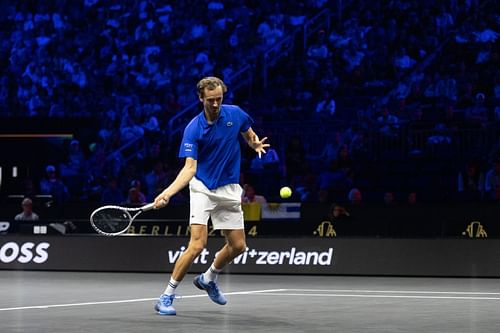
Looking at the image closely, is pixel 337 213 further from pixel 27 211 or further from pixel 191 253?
pixel 191 253

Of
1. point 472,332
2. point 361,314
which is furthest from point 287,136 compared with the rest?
point 472,332

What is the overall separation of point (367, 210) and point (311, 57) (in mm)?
7886

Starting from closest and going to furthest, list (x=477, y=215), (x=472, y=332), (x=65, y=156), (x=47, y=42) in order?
(x=472, y=332)
(x=477, y=215)
(x=65, y=156)
(x=47, y=42)

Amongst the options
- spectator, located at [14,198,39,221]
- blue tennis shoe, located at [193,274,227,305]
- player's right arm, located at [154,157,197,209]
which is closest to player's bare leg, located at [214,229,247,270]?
blue tennis shoe, located at [193,274,227,305]

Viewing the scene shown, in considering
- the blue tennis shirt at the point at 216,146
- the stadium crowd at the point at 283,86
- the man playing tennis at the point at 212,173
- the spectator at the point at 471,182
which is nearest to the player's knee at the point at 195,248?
the man playing tennis at the point at 212,173

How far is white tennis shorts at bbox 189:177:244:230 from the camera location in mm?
9531

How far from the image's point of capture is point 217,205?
9.64m

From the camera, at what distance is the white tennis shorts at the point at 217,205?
9531 millimetres

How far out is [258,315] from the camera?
927 centimetres

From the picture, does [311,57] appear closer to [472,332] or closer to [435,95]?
[435,95]

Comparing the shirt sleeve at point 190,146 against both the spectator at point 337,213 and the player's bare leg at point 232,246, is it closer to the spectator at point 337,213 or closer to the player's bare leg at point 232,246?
the player's bare leg at point 232,246

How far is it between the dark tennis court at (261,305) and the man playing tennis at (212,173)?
0.54 meters

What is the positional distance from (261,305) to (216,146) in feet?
5.98

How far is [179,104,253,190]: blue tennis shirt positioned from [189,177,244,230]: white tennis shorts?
59 mm
